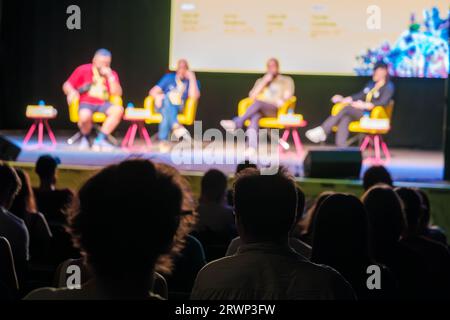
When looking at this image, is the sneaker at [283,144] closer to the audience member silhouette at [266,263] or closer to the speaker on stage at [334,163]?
the speaker on stage at [334,163]

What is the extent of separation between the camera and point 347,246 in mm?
1875

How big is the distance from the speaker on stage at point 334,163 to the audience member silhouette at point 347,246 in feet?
11.3

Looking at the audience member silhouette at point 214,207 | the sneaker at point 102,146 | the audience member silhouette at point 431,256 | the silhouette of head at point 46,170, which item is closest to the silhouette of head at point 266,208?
the audience member silhouette at point 431,256

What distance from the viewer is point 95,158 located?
6.26 m

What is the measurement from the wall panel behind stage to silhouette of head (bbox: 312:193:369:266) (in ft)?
21.3

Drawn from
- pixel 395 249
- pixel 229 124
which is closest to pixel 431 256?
pixel 395 249

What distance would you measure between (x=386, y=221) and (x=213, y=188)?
1195 millimetres

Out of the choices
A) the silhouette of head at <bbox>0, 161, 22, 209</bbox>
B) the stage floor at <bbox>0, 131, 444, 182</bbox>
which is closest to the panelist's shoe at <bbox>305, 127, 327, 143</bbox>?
the stage floor at <bbox>0, 131, 444, 182</bbox>

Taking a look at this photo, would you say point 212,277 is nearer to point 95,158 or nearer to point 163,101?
point 95,158

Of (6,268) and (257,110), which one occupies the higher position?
(257,110)

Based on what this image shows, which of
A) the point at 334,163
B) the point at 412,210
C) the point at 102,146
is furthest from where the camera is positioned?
the point at 102,146

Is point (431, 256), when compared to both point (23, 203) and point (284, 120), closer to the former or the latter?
point (23, 203)
